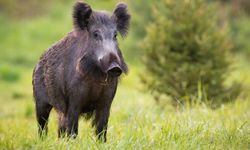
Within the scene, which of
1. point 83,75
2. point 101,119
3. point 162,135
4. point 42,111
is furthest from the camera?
point 42,111

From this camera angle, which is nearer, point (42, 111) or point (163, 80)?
point (42, 111)

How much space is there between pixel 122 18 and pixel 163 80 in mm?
4449

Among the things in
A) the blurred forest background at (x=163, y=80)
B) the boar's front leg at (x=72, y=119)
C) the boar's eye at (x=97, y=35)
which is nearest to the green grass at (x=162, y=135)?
the blurred forest background at (x=163, y=80)

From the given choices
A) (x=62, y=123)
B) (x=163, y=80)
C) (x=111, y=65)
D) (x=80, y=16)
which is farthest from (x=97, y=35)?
(x=163, y=80)

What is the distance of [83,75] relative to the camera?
7.06 m

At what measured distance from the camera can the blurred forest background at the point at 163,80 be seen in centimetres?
669

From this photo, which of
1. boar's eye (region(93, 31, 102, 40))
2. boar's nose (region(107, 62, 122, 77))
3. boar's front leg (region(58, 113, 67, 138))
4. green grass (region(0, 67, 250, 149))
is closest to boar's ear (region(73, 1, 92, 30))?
boar's eye (region(93, 31, 102, 40))

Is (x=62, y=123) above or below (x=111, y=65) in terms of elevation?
below

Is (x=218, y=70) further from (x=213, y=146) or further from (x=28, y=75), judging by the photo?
(x=28, y=75)

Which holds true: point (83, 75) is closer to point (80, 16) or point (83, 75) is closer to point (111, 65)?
point (111, 65)

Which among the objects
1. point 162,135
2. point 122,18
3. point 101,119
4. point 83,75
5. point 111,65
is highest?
point 122,18

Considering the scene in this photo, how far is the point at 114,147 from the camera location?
629 centimetres

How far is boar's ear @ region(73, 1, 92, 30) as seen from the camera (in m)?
7.35

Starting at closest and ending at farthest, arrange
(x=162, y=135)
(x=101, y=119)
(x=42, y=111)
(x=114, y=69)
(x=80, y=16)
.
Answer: (x=114, y=69) < (x=162, y=135) < (x=101, y=119) < (x=80, y=16) < (x=42, y=111)
